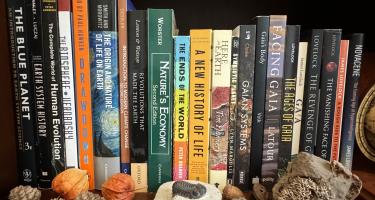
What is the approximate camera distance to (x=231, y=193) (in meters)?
0.49

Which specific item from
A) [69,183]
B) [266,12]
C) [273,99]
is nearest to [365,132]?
[273,99]

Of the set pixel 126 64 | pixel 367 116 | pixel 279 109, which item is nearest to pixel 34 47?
pixel 126 64

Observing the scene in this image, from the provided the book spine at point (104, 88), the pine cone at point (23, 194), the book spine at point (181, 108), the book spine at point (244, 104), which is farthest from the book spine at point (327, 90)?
the pine cone at point (23, 194)

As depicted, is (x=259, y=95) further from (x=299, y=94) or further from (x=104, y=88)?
(x=104, y=88)

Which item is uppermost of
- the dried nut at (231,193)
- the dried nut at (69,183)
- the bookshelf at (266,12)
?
the bookshelf at (266,12)

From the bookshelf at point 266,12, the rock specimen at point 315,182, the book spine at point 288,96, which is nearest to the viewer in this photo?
the rock specimen at point 315,182

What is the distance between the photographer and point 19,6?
1.63 feet

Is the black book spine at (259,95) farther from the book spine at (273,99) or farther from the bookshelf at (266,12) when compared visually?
the bookshelf at (266,12)

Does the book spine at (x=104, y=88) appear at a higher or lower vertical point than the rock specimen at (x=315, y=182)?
higher

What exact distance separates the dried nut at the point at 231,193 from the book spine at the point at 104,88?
179 mm

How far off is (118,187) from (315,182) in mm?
277

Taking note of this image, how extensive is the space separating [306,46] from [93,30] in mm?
341

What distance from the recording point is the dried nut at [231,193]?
1.60 ft

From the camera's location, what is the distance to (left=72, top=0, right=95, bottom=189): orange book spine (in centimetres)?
50
